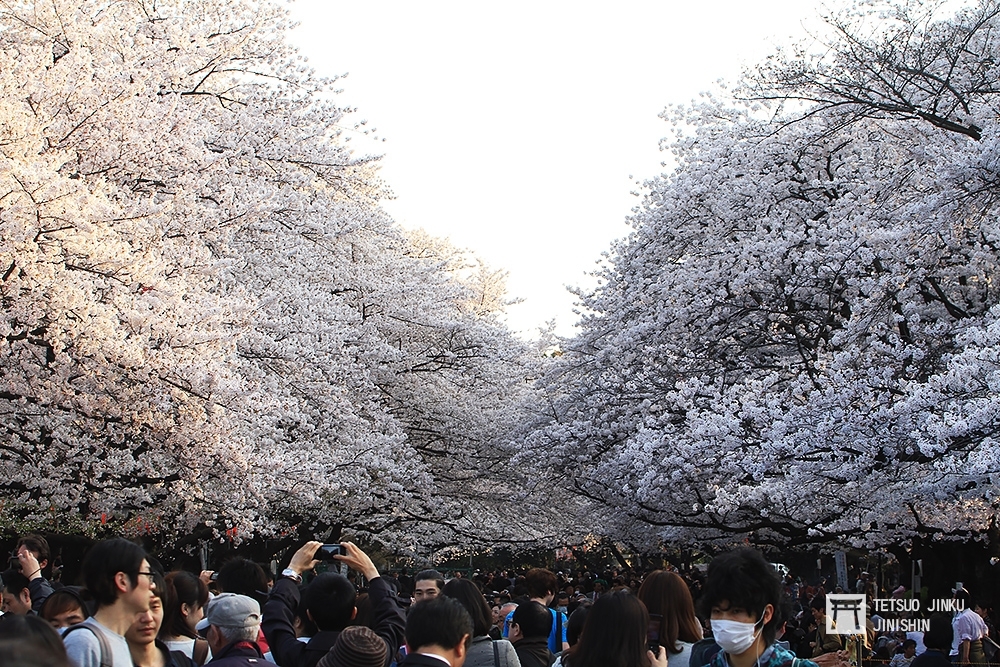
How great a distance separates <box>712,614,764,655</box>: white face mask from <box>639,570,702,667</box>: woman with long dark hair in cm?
99

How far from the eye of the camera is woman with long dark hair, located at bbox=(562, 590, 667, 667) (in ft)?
14.1

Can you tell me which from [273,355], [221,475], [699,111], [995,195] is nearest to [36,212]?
[221,475]

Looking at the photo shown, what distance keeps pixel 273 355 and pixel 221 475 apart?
3.30 metres

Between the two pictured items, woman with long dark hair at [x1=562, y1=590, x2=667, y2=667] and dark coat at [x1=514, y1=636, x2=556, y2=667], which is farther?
dark coat at [x1=514, y1=636, x2=556, y2=667]

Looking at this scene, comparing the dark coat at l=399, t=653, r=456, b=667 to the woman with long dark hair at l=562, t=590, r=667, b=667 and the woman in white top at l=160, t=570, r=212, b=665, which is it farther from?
the woman in white top at l=160, t=570, r=212, b=665

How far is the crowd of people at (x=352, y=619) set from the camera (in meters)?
4.33

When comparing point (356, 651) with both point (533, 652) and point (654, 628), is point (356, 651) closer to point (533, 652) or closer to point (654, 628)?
point (654, 628)

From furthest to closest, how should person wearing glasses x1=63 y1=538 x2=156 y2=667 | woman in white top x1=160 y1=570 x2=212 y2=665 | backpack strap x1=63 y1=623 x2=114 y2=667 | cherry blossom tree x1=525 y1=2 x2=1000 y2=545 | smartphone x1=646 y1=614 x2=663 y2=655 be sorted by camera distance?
cherry blossom tree x1=525 y1=2 x2=1000 y2=545 < woman in white top x1=160 y1=570 x2=212 y2=665 < smartphone x1=646 y1=614 x2=663 y2=655 < person wearing glasses x1=63 y1=538 x2=156 y2=667 < backpack strap x1=63 y1=623 x2=114 y2=667

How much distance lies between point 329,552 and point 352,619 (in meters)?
0.85

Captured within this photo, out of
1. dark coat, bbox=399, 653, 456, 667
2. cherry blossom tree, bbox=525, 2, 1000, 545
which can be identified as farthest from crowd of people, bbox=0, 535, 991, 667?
cherry blossom tree, bbox=525, 2, 1000, 545

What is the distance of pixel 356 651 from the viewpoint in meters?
4.65

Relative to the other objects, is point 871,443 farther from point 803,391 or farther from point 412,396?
point 412,396

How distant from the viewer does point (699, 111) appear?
79.0 ft

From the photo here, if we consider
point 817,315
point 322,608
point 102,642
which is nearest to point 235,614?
point 322,608
